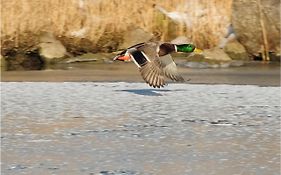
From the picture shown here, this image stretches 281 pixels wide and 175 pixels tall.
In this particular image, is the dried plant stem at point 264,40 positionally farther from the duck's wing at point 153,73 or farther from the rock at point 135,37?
the duck's wing at point 153,73

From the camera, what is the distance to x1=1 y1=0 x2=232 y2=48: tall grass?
48.2 ft

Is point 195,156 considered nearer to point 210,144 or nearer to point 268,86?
point 210,144

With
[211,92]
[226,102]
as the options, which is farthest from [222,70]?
[226,102]

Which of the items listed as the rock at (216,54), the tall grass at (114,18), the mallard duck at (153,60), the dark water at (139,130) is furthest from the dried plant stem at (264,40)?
the mallard duck at (153,60)

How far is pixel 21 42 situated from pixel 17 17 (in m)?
0.56

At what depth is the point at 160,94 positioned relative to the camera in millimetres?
8250

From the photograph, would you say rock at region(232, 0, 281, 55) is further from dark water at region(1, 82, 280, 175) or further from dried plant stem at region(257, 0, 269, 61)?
dark water at region(1, 82, 280, 175)

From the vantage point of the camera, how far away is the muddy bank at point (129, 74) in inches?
405

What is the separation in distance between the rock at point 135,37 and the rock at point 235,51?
4.98 feet

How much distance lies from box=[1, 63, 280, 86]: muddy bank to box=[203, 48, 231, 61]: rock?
0.71m

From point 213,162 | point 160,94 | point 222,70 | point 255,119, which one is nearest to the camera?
point 213,162

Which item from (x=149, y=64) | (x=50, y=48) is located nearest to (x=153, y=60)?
(x=149, y=64)

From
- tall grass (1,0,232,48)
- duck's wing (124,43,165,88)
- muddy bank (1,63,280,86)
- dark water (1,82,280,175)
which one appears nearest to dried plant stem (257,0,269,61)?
tall grass (1,0,232,48)

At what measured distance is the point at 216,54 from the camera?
1402 cm
